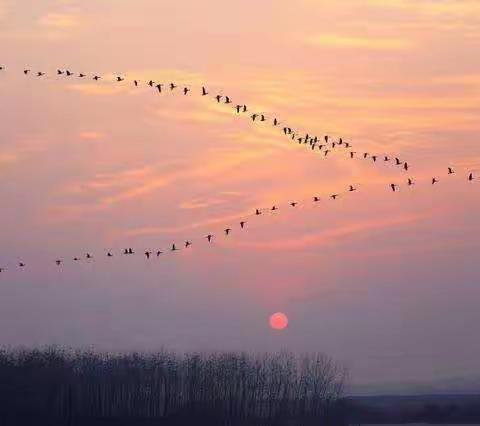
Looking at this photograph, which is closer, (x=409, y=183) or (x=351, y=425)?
(x=409, y=183)

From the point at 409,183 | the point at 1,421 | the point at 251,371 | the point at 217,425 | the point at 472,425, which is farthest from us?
the point at 472,425

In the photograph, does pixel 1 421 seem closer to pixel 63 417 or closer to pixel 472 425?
pixel 63 417

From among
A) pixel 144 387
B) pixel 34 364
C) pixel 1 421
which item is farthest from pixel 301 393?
pixel 1 421

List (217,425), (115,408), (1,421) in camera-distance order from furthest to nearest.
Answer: (115,408) → (217,425) → (1,421)

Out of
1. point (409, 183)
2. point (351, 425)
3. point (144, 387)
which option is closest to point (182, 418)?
point (144, 387)

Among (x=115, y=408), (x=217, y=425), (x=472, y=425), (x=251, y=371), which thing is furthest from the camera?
(x=472, y=425)

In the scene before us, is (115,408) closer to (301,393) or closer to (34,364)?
(34,364)

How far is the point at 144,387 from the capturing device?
14625 cm

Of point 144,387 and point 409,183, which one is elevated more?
point 409,183

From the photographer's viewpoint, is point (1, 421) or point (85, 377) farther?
point (85, 377)

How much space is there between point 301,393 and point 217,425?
21.5 meters

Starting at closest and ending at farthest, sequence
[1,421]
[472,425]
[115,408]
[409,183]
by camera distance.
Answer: [409,183] → [1,421] → [115,408] → [472,425]

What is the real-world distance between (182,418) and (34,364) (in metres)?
18.6

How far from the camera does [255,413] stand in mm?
141875
